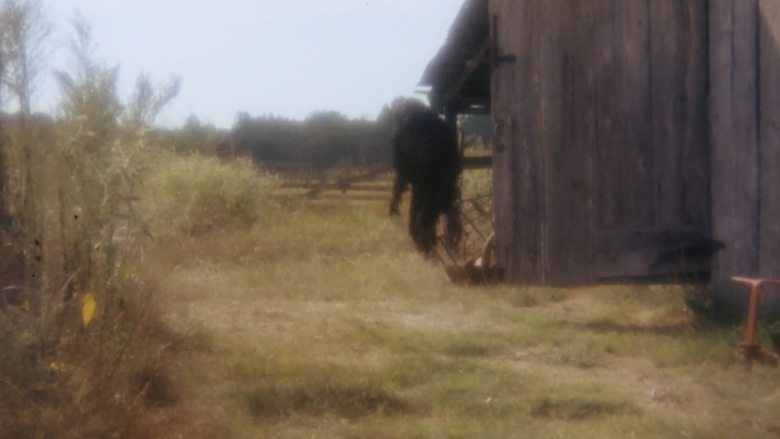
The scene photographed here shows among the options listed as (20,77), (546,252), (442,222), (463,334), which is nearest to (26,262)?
(20,77)

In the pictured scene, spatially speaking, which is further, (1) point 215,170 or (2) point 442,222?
(1) point 215,170

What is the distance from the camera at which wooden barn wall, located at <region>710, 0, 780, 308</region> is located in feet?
30.6

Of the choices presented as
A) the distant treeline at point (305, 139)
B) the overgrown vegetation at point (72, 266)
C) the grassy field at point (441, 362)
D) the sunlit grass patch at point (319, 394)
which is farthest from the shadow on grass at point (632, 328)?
the distant treeline at point (305, 139)

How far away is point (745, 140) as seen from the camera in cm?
952

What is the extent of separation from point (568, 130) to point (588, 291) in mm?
2530

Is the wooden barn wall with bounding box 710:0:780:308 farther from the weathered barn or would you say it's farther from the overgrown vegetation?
the overgrown vegetation

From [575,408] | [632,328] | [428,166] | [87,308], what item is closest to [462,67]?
[428,166]

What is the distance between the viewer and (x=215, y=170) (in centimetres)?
2214

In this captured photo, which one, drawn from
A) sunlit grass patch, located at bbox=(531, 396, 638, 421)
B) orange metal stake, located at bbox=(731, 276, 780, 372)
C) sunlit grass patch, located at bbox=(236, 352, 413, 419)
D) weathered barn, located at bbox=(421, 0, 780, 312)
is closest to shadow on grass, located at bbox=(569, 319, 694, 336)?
weathered barn, located at bbox=(421, 0, 780, 312)

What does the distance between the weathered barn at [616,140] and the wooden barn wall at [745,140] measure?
0.7 inches

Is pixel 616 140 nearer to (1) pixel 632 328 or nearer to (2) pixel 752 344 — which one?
(1) pixel 632 328

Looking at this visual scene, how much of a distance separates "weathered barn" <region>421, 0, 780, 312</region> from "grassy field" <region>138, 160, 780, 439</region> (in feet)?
1.99

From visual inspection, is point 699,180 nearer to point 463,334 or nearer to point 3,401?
point 463,334

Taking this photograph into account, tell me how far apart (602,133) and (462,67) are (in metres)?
3.63
